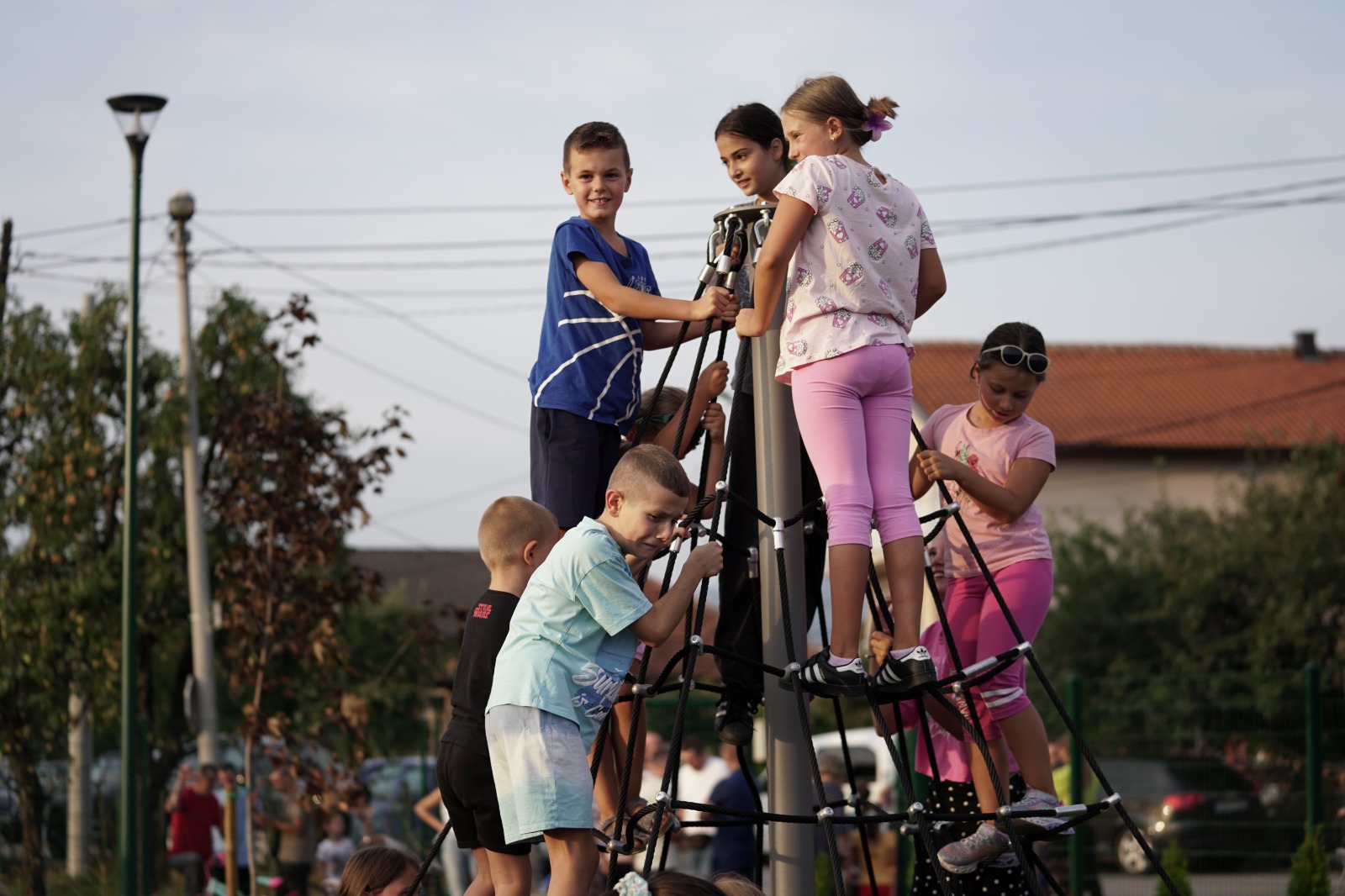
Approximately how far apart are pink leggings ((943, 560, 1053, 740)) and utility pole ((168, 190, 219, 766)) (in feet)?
33.9

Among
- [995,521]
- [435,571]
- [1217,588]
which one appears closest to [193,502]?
[995,521]

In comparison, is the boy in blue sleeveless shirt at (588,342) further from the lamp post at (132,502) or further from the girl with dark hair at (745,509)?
the lamp post at (132,502)

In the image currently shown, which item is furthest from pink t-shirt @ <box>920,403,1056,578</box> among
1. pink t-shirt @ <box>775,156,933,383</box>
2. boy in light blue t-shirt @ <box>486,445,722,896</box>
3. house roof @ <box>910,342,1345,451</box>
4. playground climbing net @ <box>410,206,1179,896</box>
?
house roof @ <box>910,342,1345,451</box>

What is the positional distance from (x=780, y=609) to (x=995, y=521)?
0.82 metres

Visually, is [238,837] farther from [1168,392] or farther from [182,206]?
[1168,392]

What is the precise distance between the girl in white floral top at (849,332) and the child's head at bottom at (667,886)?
3.44ft

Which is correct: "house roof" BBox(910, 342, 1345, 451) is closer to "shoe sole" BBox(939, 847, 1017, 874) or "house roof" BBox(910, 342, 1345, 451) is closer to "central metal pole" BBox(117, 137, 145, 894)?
"central metal pole" BBox(117, 137, 145, 894)

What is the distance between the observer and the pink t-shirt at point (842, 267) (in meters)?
4.17

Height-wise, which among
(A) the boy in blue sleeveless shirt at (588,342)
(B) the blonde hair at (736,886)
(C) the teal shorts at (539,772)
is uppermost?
(A) the boy in blue sleeveless shirt at (588,342)

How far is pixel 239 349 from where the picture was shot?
15.8 metres

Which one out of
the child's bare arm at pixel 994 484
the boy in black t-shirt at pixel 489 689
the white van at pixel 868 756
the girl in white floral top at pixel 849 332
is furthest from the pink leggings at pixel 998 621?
the white van at pixel 868 756

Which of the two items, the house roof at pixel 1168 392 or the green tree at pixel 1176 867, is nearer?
the green tree at pixel 1176 867

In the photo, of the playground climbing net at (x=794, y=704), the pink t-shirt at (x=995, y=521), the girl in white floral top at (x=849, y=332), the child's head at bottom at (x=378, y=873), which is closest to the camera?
the playground climbing net at (x=794, y=704)

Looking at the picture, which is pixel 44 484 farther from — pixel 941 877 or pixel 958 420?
pixel 941 877
